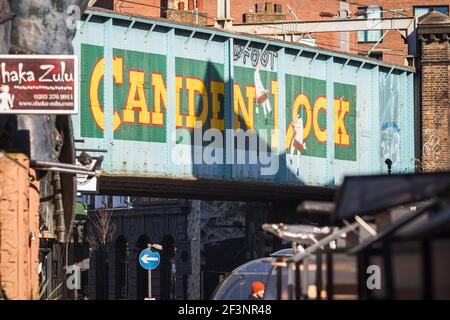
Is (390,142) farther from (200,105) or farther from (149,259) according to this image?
(200,105)

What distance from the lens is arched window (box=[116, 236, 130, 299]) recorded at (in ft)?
285

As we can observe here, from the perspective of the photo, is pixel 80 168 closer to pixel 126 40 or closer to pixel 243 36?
pixel 126 40

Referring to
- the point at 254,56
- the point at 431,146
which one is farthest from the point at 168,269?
the point at 254,56

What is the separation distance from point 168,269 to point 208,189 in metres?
24.6

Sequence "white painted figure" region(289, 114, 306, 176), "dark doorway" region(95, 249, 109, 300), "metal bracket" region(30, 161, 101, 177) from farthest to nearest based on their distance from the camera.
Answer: "dark doorway" region(95, 249, 109, 300) → "white painted figure" region(289, 114, 306, 176) → "metal bracket" region(30, 161, 101, 177)

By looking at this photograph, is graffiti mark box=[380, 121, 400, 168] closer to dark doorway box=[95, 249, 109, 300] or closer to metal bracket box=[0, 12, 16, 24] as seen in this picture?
dark doorway box=[95, 249, 109, 300]

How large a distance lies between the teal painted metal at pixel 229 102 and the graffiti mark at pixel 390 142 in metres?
0.05

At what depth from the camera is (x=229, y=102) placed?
5291cm

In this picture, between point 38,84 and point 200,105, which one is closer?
point 38,84

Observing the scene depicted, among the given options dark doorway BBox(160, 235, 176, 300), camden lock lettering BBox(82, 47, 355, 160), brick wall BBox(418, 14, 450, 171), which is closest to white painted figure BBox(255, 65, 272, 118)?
camden lock lettering BBox(82, 47, 355, 160)

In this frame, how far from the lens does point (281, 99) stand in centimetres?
5581

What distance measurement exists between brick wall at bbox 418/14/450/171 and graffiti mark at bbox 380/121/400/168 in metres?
1.31

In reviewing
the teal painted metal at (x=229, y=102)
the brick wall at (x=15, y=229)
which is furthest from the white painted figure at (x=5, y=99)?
the teal painted metal at (x=229, y=102)

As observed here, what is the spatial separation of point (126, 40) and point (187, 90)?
146 inches
